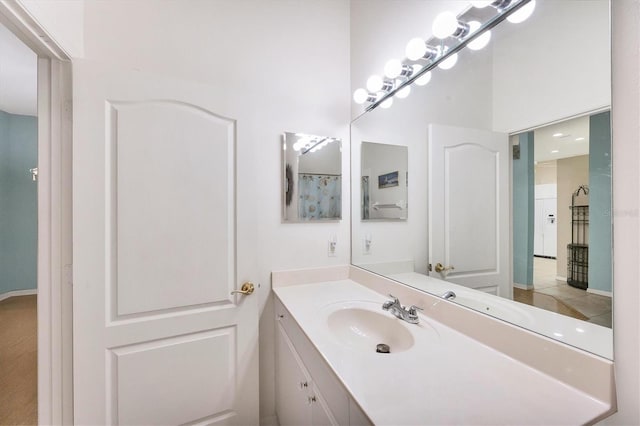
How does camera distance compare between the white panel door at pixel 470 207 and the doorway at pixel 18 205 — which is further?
the doorway at pixel 18 205

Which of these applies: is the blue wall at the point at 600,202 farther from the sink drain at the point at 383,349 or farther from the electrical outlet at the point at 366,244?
the electrical outlet at the point at 366,244

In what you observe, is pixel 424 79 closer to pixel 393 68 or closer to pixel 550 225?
pixel 393 68

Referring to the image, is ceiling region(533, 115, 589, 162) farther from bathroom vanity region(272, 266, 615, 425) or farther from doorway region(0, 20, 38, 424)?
doorway region(0, 20, 38, 424)

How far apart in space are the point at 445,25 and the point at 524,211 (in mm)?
771

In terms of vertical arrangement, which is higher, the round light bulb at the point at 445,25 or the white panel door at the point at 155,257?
the round light bulb at the point at 445,25

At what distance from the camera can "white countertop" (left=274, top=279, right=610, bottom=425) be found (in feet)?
1.83

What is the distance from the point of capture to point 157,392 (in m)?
1.20

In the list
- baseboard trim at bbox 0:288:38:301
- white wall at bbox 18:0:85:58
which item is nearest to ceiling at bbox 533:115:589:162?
white wall at bbox 18:0:85:58

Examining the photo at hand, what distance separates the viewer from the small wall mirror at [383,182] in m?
1.45

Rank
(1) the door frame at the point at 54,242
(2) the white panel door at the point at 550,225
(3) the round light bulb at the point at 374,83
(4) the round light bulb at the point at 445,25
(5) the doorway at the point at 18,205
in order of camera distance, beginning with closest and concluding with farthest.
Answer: (2) the white panel door at the point at 550,225 → (4) the round light bulb at the point at 445,25 → (1) the door frame at the point at 54,242 → (3) the round light bulb at the point at 374,83 → (5) the doorway at the point at 18,205

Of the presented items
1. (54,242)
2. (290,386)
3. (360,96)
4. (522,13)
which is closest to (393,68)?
(360,96)

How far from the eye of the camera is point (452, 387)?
2.13 ft

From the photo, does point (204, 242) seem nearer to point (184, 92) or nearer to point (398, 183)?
point (184, 92)

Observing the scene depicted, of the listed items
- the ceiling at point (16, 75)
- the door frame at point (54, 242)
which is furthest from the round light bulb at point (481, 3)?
the ceiling at point (16, 75)
